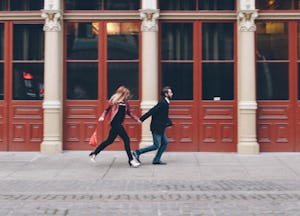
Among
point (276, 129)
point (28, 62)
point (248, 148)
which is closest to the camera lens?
point (248, 148)

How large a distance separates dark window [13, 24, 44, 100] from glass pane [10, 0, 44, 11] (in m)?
0.47

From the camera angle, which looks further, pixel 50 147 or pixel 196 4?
pixel 196 4

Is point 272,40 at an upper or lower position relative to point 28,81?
upper

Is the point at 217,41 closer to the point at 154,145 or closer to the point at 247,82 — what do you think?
the point at 247,82

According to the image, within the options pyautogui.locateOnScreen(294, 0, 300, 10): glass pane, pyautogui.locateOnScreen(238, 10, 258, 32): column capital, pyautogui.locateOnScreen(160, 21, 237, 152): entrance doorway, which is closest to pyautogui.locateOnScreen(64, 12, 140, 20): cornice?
pyautogui.locateOnScreen(160, 21, 237, 152): entrance doorway

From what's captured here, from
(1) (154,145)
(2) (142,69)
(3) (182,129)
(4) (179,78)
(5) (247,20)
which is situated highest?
(5) (247,20)

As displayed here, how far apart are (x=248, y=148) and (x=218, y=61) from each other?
2.51 metres

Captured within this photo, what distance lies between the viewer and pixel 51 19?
14508 millimetres

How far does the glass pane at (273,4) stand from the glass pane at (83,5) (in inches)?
174

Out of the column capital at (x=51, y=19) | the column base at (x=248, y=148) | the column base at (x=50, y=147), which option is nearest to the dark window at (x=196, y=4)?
the column capital at (x=51, y=19)

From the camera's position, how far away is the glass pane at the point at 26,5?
587 inches

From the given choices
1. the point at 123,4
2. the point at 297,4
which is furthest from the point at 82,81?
the point at 297,4

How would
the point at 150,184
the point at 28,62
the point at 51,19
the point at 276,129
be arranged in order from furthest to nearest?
the point at 28,62
the point at 276,129
the point at 51,19
the point at 150,184

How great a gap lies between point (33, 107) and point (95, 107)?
1703 mm
